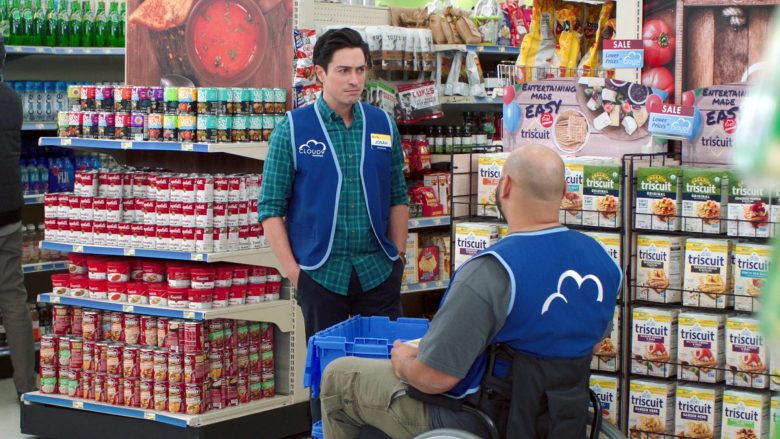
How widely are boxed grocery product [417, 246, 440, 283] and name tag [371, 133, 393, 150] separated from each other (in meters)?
1.65

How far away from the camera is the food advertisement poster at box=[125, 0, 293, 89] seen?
541 cm

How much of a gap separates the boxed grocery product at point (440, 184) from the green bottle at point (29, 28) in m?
3.01

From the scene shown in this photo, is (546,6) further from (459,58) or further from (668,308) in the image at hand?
(668,308)

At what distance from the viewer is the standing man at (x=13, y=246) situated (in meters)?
5.96

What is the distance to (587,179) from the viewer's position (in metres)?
3.60

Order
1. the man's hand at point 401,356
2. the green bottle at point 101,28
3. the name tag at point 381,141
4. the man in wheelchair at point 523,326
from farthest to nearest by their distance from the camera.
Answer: the green bottle at point 101,28, the name tag at point 381,141, the man's hand at point 401,356, the man in wheelchair at point 523,326

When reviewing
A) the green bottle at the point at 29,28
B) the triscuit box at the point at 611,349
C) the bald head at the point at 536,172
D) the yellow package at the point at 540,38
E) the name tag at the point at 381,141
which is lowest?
the triscuit box at the point at 611,349

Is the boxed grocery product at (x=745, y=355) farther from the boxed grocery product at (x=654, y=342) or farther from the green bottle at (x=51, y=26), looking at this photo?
the green bottle at (x=51, y=26)

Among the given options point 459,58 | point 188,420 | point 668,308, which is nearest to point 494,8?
point 459,58

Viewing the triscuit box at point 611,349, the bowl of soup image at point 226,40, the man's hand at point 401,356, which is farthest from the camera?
the bowl of soup image at point 226,40

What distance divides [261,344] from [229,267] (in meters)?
0.44

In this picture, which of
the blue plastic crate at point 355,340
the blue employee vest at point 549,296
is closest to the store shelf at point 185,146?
the blue plastic crate at point 355,340

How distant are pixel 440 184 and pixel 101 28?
2.88 meters

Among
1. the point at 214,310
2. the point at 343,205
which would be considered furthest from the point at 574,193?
the point at 214,310
